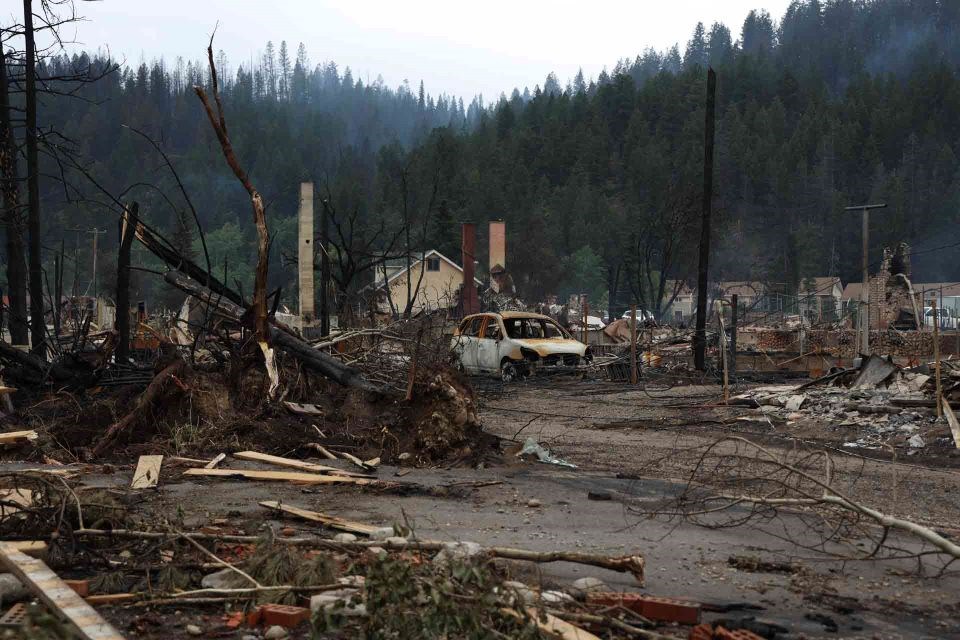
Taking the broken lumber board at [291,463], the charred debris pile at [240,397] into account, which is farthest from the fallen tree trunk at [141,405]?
the broken lumber board at [291,463]

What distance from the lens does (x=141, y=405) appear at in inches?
428

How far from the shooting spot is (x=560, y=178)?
384 feet

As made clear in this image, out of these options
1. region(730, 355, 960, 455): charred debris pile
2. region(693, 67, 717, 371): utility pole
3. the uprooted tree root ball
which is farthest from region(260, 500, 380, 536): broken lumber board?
region(693, 67, 717, 371): utility pole

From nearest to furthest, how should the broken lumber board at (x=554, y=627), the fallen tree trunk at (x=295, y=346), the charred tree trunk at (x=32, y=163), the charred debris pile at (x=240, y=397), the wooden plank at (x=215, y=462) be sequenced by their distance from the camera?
the broken lumber board at (x=554, y=627) → the wooden plank at (x=215, y=462) → the charred debris pile at (x=240, y=397) → the fallen tree trunk at (x=295, y=346) → the charred tree trunk at (x=32, y=163)

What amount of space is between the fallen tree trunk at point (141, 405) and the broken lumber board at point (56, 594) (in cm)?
525

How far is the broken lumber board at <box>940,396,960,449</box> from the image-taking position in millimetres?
11633

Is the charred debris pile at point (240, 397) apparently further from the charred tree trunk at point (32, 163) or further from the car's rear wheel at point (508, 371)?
the car's rear wheel at point (508, 371)

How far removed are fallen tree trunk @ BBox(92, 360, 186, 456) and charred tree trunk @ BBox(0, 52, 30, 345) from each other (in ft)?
25.9

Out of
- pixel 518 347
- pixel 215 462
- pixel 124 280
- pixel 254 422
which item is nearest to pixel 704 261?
pixel 518 347

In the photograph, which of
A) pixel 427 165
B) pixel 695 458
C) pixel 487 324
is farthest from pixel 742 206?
pixel 695 458

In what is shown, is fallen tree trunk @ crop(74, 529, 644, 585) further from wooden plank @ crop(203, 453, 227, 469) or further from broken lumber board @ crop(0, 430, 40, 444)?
broken lumber board @ crop(0, 430, 40, 444)

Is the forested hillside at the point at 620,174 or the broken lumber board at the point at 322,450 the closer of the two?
the broken lumber board at the point at 322,450

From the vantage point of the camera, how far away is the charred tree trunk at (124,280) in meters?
13.4

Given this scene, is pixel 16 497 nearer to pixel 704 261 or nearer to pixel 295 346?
pixel 295 346
